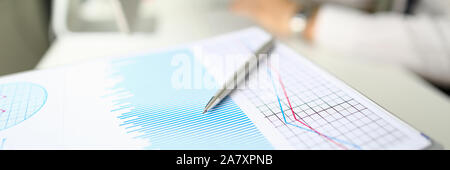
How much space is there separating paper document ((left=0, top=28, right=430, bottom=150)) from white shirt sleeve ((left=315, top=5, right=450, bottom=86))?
212 mm

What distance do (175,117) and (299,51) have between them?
26 cm

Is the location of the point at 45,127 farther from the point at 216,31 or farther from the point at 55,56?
the point at 216,31

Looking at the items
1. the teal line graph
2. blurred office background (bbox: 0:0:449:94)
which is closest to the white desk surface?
blurred office background (bbox: 0:0:449:94)

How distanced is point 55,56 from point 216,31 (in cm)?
25

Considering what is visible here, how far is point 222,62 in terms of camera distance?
38 centimetres

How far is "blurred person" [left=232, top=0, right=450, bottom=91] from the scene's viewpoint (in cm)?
51

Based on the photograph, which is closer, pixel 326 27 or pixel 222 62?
pixel 222 62

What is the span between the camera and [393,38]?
53 cm

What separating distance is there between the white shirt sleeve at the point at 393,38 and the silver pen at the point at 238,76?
0.20 metres

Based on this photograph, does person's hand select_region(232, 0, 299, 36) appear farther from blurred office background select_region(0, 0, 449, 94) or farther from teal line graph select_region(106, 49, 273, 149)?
teal line graph select_region(106, 49, 273, 149)
